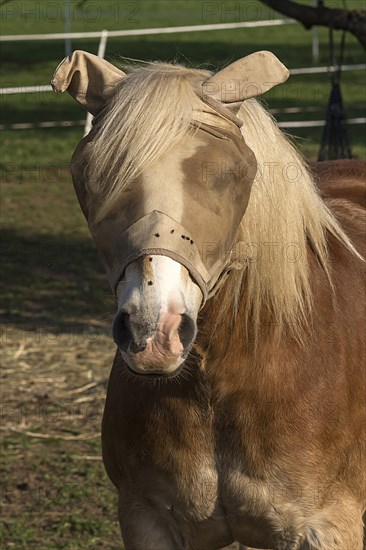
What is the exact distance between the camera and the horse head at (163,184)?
210cm

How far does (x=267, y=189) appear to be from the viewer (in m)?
2.56

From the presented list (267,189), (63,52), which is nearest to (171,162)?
(267,189)

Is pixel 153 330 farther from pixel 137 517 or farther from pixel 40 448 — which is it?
pixel 40 448

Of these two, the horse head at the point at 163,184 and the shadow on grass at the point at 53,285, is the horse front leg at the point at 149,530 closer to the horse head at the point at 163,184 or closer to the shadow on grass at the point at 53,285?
the horse head at the point at 163,184

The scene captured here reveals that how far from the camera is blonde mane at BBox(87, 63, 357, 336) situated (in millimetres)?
2248

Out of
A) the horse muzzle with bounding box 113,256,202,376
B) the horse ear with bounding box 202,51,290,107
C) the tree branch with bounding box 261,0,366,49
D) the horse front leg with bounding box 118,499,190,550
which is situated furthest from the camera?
the tree branch with bounding box 261,0,366,49

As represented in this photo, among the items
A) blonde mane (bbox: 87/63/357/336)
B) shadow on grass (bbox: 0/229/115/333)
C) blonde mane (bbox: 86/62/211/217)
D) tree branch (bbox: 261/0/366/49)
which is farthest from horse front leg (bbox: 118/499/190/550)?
tree branch (bbox: 261/0/366/49)

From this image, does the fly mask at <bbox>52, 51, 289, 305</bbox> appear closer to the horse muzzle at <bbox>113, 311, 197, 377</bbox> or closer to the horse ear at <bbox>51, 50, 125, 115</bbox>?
the horse ear at <bbox>51, 50, 125, 115</bbox>

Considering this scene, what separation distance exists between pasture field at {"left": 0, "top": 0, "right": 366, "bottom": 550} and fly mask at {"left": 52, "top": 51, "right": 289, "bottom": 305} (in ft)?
1.79

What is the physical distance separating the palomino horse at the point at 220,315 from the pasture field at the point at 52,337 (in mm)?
524

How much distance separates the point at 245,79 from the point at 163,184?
356mm

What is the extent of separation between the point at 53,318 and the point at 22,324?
237 millimetres

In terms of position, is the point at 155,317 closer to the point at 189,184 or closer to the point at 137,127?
the point at 189,184

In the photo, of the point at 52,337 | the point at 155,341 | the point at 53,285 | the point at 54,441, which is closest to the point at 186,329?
the point at 155,341
